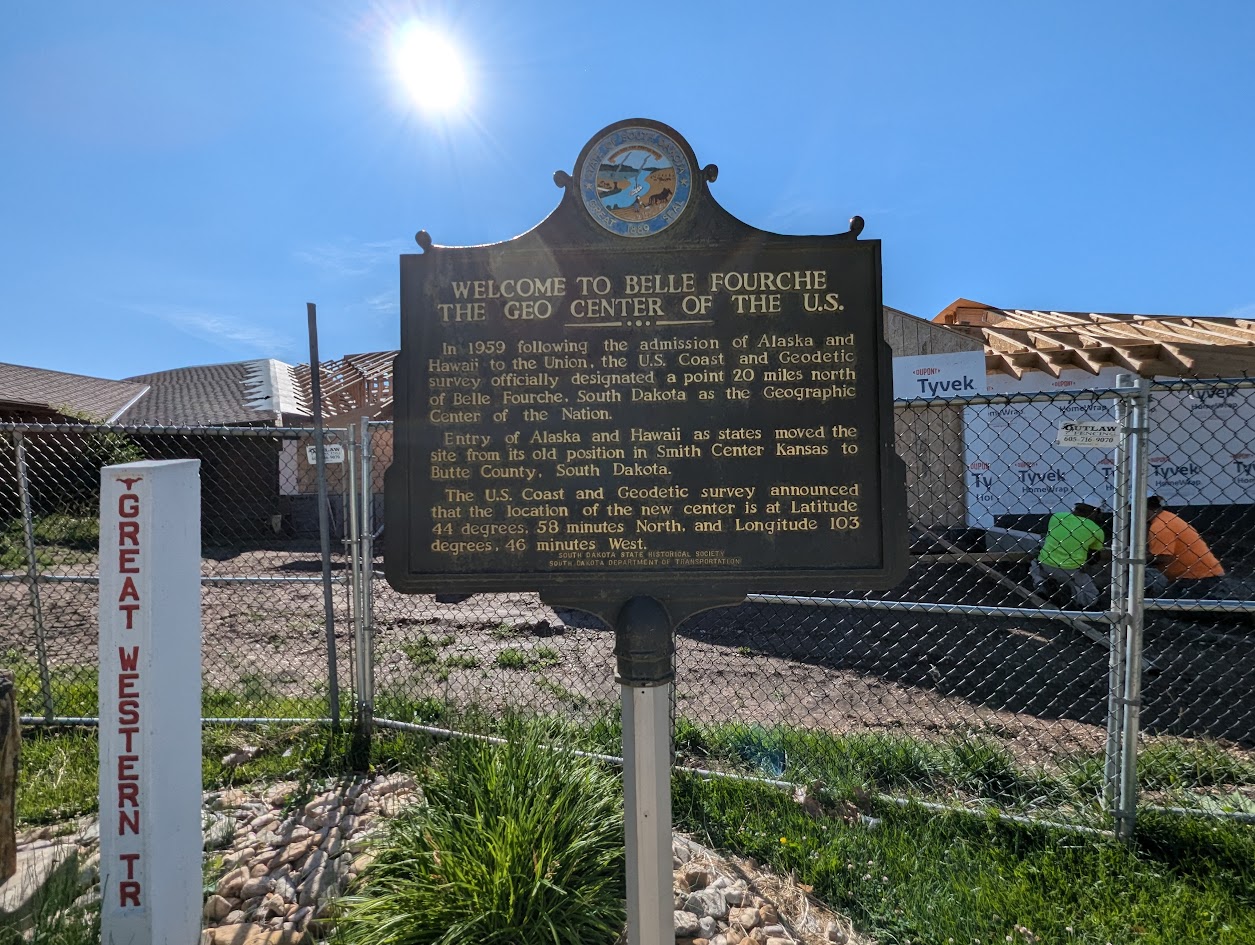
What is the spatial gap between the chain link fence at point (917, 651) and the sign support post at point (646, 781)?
0.64 meters

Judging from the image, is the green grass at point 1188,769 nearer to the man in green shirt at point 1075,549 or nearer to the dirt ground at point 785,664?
the dirt ground at point 785,664

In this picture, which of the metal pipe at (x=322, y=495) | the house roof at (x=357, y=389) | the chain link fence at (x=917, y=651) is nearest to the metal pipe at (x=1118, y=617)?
the chain link fence at (x=917, y=651)

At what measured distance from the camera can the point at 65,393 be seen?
72.5ft

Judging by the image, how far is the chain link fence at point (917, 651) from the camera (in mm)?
3787

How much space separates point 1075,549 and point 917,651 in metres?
2.24

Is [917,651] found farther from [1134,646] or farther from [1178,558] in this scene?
[1134,646]

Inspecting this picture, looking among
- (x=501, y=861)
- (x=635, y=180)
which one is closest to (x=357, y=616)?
(x=501, y=861)

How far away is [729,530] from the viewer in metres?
2.38

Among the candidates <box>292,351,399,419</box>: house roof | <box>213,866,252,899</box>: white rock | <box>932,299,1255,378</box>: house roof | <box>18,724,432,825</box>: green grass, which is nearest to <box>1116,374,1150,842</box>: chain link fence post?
<box>18,724,432,825</box>: green grass

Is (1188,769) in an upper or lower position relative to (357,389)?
lower

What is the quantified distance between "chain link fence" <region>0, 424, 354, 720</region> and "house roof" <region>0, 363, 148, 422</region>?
137 cm

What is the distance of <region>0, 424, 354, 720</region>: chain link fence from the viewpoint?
5000mm

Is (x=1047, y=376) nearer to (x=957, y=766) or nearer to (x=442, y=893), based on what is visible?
(x=957, y=766)

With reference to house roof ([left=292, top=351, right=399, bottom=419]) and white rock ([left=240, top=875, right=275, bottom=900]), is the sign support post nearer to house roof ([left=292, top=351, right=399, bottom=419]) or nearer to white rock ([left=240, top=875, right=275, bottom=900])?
white rock ([left=240, top=875, right=275, bottom=900])
